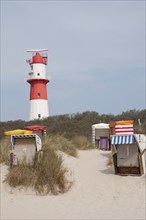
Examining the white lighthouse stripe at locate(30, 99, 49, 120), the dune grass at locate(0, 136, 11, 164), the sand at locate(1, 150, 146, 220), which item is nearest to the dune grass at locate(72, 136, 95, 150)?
the dune grass at locate(0, 136, 11, 164)

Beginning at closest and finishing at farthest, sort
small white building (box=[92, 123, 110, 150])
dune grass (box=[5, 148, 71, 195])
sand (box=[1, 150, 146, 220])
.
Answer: sand (box=[1, 150, 146, 220]), dune grass (box=[5, 148, 71, 195]), small white building (box=[92, 123, 110, 150])

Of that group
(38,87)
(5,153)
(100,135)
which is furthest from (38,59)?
Result: (5,153)

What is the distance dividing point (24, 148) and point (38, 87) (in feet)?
77.9

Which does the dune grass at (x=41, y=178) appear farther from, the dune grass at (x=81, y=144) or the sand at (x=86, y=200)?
the dune grass at (x=81, y=144)

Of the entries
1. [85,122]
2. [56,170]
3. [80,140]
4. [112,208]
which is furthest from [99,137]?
[112,208]

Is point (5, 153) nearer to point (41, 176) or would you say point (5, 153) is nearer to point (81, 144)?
point (41, 176)

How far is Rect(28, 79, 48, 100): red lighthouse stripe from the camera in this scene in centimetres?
3272

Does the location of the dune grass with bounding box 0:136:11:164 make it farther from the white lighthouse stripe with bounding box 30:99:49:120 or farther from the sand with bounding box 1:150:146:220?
the white lighthouse stripe with bounding box 30:99:49:120

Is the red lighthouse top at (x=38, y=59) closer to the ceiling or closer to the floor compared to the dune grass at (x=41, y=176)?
closer to the ceiling

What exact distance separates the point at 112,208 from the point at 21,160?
3157 millimetres

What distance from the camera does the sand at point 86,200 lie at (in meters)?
6.21

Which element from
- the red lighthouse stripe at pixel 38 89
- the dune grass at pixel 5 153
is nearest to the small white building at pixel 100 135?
the dune grass at pixel 5 153

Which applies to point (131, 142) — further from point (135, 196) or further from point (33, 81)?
point (33, 81)

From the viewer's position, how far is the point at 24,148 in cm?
955
